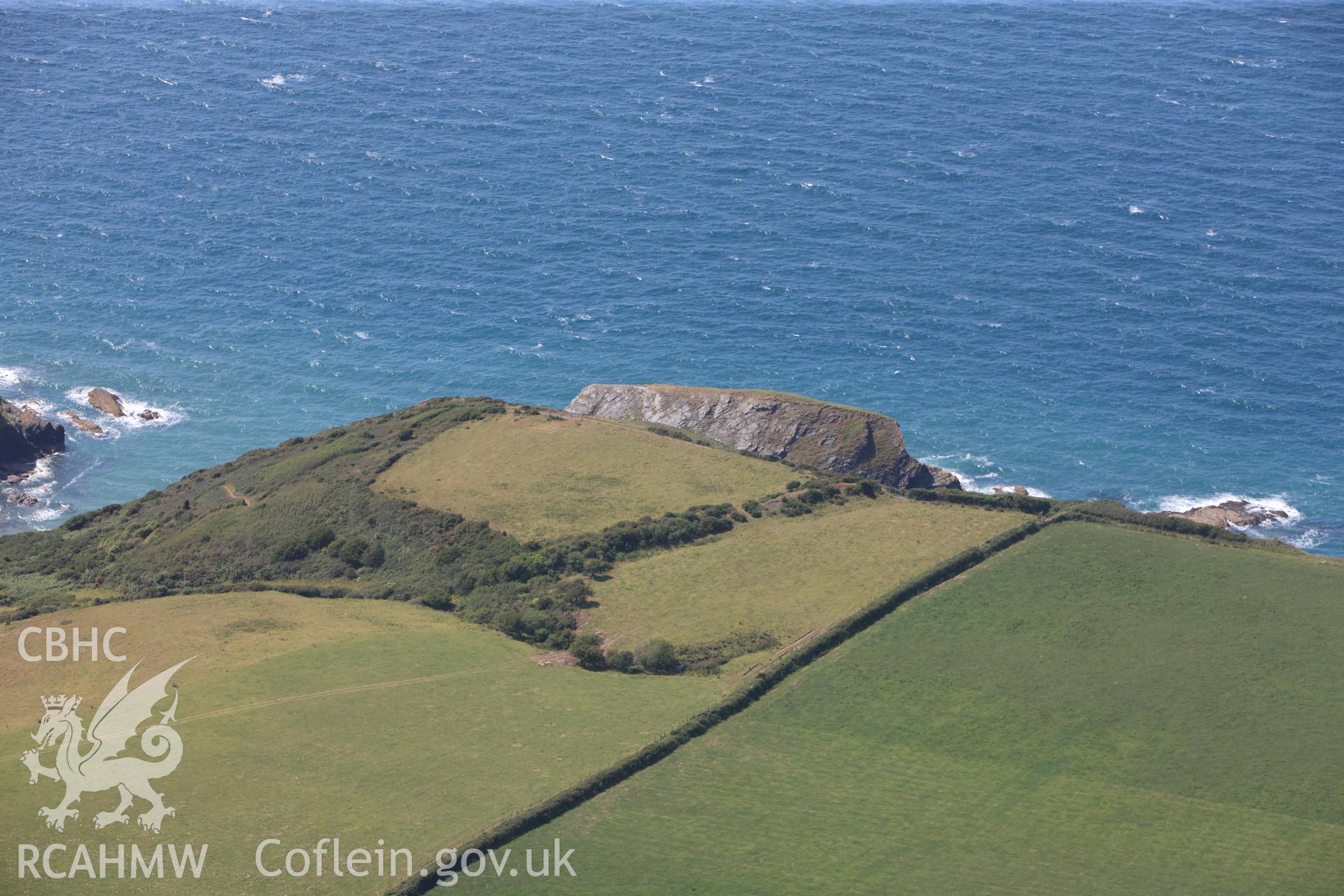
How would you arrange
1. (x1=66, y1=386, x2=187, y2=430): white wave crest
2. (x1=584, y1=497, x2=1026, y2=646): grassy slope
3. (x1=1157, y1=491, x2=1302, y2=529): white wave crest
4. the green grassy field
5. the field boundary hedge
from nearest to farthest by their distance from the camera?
the field boundary hedge < (x1=584, y1=497, x2=1026, y2=646): grassy slope < the green grassy field < (x1=1157, y1=491, x2=1302, y2=529): white wave crest < (x1=66, y1=386, x2=187, y2=430): white wave crest

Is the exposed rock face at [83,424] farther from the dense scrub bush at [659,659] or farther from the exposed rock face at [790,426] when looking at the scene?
the dense scrub bush at [659,659]

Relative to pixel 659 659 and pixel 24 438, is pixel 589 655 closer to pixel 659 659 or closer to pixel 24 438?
pixel 659 659

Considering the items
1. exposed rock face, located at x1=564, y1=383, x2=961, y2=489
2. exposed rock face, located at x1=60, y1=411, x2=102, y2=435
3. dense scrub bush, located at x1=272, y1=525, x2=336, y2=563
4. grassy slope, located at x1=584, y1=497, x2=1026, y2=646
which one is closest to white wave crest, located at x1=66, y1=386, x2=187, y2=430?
exposed rock face, located at x1=60, y1=411, x2=102, y2=435

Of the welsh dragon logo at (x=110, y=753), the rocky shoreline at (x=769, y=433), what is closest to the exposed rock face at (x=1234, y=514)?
the rocky shoreline at (x=769, y=433)

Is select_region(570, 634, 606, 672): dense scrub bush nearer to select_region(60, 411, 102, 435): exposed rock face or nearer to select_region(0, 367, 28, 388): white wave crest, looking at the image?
select_region(60, 411, 102, 435): exposed rock face

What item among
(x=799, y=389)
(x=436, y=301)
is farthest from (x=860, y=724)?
(x=436, y=301)
